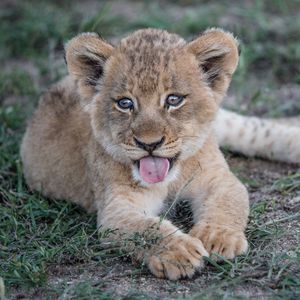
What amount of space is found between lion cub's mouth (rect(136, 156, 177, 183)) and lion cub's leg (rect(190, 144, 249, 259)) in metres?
0.28

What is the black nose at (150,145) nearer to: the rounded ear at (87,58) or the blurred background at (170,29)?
the rounded ear at (87,58)

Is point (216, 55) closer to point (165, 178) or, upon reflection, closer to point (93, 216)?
point (165, 178)

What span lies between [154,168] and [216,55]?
0.70 meters

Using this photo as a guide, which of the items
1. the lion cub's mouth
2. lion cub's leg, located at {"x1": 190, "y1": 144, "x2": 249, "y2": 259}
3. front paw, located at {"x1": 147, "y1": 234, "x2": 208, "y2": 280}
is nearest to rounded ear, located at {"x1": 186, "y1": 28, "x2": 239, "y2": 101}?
lion cub's leg, located at {"x1": 190, "y1": 144, "x2": 249, "y2": 259}

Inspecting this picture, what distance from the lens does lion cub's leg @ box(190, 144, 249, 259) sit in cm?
388

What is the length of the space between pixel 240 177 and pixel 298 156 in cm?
48

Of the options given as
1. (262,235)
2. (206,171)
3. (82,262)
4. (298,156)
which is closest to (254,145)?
(298,156)

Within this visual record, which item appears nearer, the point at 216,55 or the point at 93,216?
the point at 216,55

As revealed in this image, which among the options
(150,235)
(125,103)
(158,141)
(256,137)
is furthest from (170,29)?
(150,235)

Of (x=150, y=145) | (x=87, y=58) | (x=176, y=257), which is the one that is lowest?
(x=176, y=257)

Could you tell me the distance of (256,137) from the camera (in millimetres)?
5625

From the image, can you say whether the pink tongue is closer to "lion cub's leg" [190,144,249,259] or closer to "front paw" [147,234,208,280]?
"lion cub's leg" [190,144,249,259]

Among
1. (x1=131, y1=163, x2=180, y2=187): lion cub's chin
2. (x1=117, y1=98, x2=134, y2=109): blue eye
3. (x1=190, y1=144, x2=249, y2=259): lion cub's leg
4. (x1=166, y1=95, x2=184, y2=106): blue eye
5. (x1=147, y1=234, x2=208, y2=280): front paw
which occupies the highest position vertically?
(x1=166, y1=95, x2=184, y2=106): blue eye

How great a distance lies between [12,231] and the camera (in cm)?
453
